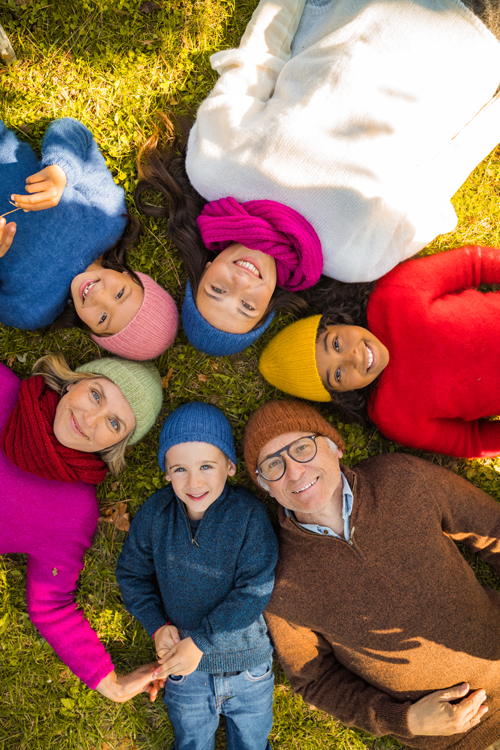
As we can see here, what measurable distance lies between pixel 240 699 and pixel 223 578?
1084 mm

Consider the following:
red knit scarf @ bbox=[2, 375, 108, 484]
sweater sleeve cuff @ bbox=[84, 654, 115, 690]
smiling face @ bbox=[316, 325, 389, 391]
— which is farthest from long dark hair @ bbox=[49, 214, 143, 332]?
sweater sleeve cuff @ bbox=[84, 654, 115, 690]

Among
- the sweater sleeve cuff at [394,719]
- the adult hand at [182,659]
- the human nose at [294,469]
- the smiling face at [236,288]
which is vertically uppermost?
the smiling face at [236,288]

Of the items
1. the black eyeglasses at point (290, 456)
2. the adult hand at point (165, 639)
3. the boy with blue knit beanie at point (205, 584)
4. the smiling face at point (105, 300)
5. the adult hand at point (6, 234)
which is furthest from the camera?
the adult hand at point (165, 639)

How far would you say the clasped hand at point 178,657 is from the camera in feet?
11.6

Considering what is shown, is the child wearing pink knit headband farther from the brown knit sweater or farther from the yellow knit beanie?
the brown knit sweater

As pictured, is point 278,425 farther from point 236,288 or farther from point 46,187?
point 46,187

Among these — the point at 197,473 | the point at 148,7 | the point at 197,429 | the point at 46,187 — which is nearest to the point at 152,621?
the point at 197,473

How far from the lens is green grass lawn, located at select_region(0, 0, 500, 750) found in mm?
3941

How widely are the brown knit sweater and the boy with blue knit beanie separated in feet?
0.88

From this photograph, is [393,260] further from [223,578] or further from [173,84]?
[223,578]

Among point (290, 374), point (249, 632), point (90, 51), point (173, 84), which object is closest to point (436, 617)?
point (249, 632)

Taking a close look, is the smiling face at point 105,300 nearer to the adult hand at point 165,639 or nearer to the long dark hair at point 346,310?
the long dark hair at point 346,310

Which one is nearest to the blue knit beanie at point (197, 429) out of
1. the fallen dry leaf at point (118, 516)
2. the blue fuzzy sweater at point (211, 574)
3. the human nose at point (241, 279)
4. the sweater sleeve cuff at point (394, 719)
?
the blue fuzzy sweater at point (211, 574)

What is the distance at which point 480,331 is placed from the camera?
3527 mm
